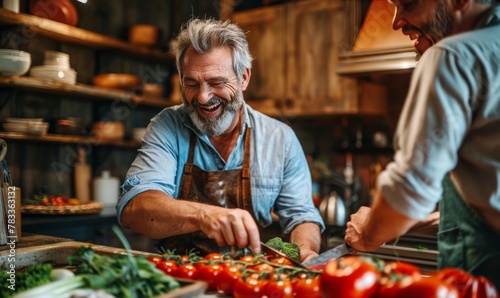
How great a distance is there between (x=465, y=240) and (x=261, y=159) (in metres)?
1.11

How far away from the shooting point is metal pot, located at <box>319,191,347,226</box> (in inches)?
139

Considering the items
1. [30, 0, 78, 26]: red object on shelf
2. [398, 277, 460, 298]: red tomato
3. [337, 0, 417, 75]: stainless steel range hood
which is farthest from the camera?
[30, 0, 78, 26]: red object on shelf

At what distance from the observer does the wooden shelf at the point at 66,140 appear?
3244 millimetres

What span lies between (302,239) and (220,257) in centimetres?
59

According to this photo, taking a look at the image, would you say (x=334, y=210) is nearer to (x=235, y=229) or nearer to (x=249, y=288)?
(x=235, y=229)

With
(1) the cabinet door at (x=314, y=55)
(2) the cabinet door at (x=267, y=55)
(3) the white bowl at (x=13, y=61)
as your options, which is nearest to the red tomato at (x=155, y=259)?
(3) the white bowl at (x=13, y=61)

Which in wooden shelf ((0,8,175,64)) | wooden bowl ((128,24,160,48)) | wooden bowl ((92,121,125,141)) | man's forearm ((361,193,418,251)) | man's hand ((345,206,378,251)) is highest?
wooden bowl ((128,24,160,48))

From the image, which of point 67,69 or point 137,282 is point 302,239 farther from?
point 67,69

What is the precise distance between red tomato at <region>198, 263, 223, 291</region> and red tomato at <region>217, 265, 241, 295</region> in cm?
1

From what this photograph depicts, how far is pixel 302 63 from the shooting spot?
13.6 ft

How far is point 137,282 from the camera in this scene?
106cm

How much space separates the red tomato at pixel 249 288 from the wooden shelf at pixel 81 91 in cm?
252

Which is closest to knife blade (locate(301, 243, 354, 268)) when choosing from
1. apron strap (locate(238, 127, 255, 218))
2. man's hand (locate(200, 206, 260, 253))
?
man's hand (locate(200, 206, 260, 253))

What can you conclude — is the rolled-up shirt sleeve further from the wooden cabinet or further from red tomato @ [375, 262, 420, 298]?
the wooden cabinet
